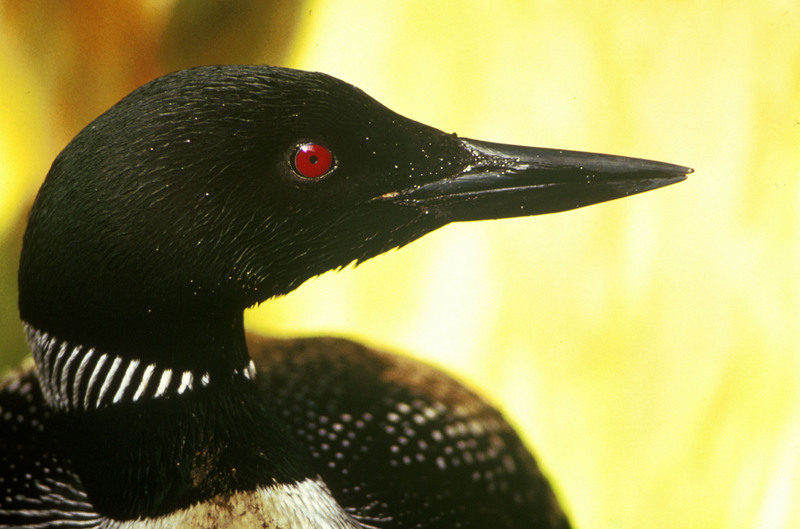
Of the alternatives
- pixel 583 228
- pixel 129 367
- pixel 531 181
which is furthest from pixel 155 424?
pixel 583 228

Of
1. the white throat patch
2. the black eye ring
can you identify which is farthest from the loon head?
the white throat patch

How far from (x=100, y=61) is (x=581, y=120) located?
540mm

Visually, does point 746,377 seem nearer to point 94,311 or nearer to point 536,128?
point 536,128

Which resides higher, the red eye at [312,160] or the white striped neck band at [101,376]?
the red eye at [312,160]

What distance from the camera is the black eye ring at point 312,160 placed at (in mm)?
703

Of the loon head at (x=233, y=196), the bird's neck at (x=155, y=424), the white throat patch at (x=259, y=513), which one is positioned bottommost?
the white throat patch at (x=259, y=513)

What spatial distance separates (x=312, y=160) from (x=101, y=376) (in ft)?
0.85

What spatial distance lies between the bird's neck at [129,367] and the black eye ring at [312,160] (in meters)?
0.16

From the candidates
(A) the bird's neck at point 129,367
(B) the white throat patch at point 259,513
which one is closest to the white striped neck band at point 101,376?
(A) the bird's neck at point 129,367

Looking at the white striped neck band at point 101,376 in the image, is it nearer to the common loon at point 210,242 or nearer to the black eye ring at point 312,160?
the common loon at point 210,242

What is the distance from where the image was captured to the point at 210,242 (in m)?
0.69

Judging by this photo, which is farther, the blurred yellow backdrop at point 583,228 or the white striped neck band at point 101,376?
the blurred yellow backdrop at point 583,228

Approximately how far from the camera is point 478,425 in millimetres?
1063

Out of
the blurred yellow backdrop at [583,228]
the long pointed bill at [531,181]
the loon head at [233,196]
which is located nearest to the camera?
the loon head at [233,196]
